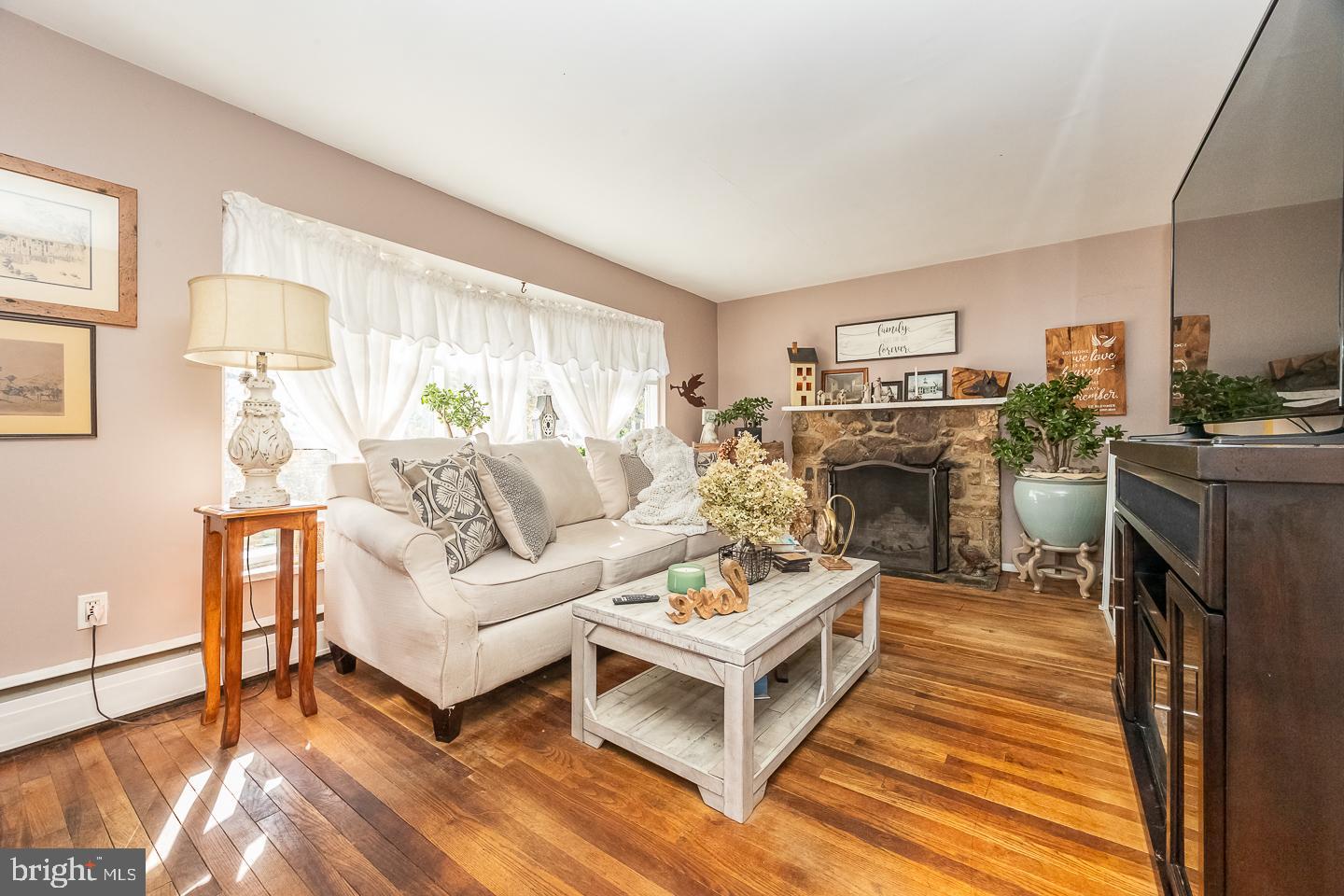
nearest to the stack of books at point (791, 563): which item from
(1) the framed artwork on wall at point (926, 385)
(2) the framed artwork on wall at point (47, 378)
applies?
(2) the framed artwork on wall at point (47, 378)

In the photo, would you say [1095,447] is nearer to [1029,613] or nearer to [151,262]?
[1029,613]

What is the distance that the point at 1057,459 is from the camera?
3514mm

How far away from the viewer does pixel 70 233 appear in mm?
1879

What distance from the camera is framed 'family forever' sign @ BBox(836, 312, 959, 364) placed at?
4215 mm

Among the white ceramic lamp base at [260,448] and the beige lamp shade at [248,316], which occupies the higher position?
the beige lamp shade at [248,316]

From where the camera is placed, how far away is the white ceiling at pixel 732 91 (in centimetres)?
176

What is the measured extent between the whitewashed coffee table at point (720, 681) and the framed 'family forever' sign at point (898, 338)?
106 inches

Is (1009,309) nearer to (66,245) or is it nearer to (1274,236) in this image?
(1274,236)

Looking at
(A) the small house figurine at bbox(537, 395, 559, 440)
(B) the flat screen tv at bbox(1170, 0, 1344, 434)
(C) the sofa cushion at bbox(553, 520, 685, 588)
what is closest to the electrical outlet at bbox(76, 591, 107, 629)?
(C) the sofa cushion at bbox(553, 520, 685, 588)

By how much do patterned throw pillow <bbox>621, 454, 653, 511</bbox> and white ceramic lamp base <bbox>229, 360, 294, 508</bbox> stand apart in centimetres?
179

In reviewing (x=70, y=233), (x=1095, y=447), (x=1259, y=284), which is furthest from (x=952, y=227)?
(x=70, y=233)

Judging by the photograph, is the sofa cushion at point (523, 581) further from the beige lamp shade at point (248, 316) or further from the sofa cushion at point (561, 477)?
the beige lamp shade at point (248, 316)

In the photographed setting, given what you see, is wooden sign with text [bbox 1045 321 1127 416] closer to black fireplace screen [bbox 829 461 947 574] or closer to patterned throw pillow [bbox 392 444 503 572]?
black fireplace screen [bbox 829 461 947 574]

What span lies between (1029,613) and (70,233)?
448cm
